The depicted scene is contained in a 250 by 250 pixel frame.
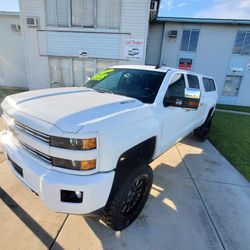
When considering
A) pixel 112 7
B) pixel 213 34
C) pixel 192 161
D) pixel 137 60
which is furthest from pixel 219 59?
pixel 192 161

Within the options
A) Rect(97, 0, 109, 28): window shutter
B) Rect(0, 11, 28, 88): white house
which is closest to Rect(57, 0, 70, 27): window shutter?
Rect(97, 0, 109, 28): window shutter

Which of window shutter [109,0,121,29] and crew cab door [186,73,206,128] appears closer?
crew cab door [186,73,206,128]

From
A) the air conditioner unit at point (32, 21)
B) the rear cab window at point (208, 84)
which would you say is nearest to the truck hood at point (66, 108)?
the rear cab window at point (208, 84)

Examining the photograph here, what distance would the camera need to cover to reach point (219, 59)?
13.4 m

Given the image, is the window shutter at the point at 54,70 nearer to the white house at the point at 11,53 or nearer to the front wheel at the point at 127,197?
the white house at the point at 11,53

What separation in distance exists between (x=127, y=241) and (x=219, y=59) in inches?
574

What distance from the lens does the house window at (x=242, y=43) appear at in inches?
506

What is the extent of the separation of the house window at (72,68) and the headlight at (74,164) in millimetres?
9481

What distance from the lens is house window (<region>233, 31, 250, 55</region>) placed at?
12.8 meters

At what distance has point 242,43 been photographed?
12969mm

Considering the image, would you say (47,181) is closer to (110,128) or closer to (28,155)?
(28,155)

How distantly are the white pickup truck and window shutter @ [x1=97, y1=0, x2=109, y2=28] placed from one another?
820 centimetres

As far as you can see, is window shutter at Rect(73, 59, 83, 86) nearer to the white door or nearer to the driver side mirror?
the white door

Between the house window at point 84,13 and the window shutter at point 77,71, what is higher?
the house window at point 84,13
